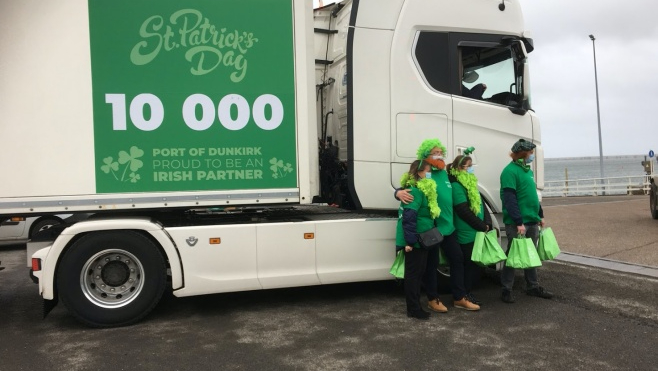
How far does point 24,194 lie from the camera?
4.86 metres

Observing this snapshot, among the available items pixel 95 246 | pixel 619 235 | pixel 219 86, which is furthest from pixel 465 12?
pixel 619 235

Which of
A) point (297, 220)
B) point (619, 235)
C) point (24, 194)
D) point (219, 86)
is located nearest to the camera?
point (24, 194)

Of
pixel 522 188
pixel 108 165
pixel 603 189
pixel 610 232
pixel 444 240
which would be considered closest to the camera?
pixel 108 165

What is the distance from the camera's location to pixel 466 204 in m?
5.61

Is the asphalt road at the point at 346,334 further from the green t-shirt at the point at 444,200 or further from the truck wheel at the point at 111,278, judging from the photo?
the green t-shirt at the point at 444,200

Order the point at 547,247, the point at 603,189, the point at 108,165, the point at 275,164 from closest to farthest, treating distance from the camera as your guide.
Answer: the point at 108,165, the point at 275,164, the point at 547,247, the point at 603,189

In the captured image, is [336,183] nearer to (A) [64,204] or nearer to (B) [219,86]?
(B) [219,86]

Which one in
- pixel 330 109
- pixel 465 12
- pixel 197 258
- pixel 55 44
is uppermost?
pixel 465 12

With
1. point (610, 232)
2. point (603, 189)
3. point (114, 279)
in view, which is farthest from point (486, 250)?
point (603, 189)

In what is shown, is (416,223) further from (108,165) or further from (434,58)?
(108,165)

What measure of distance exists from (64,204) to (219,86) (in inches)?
71.9

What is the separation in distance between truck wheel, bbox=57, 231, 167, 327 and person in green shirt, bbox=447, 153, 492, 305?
309cm

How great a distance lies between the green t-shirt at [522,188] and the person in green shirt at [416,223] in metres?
1.02

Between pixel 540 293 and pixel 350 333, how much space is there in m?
2.48
